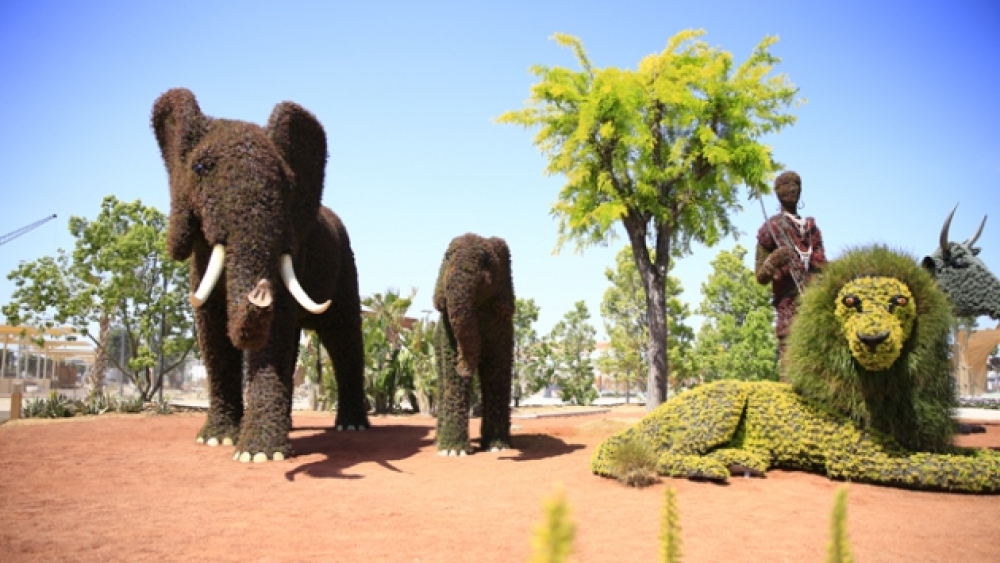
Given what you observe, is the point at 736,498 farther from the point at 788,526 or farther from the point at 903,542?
the point at 903,542

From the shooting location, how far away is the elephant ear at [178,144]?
8031 mm

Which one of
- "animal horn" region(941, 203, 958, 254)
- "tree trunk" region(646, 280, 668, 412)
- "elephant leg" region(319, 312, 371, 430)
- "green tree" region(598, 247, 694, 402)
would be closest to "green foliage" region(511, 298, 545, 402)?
"green tree" region(598, 247, 694, 402)

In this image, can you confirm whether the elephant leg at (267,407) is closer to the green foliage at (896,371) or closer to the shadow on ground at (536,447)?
the shadow on ground at (536,447)

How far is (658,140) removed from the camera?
49.5 ft

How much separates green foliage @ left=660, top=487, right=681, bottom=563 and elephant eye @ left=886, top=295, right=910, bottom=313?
5535 mm

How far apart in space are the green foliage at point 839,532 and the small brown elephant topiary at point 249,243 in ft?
20.8

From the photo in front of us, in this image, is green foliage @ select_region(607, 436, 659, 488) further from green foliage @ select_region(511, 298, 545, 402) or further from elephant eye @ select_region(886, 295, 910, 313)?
green foliage @ select_region(511, 298, 545, 402)

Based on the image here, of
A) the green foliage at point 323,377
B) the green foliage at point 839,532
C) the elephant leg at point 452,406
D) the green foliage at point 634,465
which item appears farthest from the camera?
the green foliage at point 323,377

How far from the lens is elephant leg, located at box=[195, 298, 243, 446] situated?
9.14 m

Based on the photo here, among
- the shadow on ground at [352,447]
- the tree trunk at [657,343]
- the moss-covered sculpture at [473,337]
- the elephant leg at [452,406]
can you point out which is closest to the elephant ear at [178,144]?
the shadow on ground at [352,447]

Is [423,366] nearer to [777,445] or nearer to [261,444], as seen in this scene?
[261,444]

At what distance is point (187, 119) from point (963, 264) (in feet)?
31.9

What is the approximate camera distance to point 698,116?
1445 cm

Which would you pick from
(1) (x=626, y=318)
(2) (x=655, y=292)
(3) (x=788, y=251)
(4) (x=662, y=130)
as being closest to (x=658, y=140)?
(4) (x=662, y=130)
